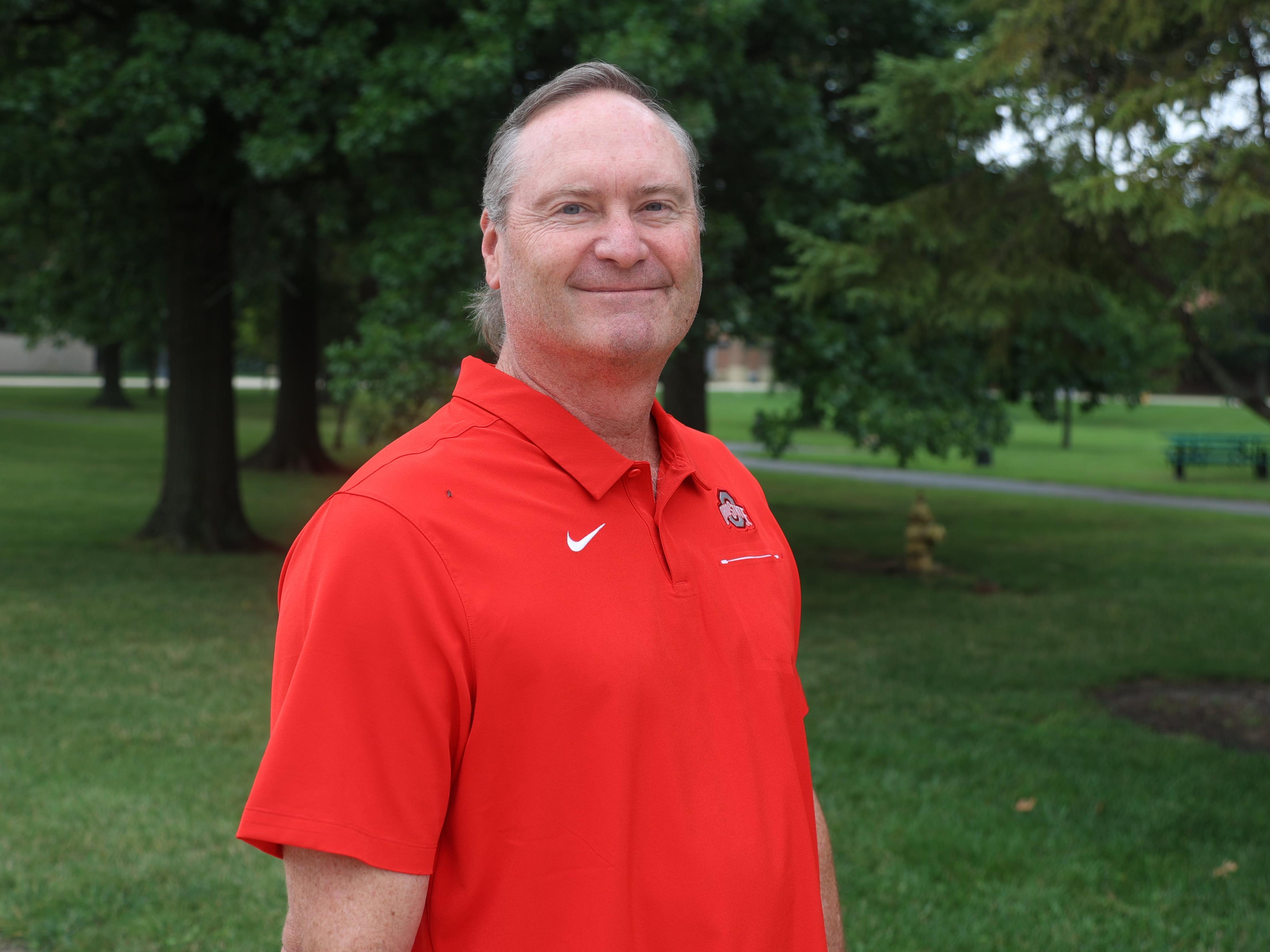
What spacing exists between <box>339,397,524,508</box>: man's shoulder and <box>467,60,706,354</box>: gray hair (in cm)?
24

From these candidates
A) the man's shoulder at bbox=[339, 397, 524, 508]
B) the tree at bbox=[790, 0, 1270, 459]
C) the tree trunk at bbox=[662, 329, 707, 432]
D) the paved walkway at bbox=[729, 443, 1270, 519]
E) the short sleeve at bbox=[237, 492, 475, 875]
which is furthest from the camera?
the paved walkway at bbox=[729, 443, 1270, 519]

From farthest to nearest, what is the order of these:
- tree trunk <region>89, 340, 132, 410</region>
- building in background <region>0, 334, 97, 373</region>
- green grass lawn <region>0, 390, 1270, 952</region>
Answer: building in background <region>0, 334, 97, 373</region>, tree trunk <region>89, 340, 132, 410</region>, green grass lawn <region>0, 390, 1270, 952</region>

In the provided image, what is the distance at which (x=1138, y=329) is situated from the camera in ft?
37.1


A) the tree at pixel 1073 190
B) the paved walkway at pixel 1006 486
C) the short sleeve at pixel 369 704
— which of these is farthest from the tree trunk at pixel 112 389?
the short sleeve at pixel 369 704

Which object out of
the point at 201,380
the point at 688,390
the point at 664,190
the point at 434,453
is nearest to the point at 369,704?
the point at 434,453

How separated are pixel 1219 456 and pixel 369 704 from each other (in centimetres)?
2717

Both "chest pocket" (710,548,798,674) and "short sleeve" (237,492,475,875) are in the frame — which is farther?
"chest pocket" (710,548,798,674)

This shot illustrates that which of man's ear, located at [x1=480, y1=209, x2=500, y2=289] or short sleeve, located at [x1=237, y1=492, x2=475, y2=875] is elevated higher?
man's ear, located at [x1=480, y1=209, x2=500, y2=289]

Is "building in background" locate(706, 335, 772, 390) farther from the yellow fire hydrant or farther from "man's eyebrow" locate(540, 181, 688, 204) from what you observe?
"man's eyebrow" locate(540, 181, 688, 204)

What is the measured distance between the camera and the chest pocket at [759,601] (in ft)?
5.43

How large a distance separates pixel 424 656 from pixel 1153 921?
4168mm

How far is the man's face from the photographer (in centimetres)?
159

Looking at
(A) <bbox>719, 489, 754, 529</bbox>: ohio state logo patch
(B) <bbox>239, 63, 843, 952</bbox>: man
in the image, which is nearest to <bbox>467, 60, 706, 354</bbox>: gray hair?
(B) <bbox>239, 63, 843, 952</bbox>: man

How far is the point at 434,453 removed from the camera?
149 centimetres
